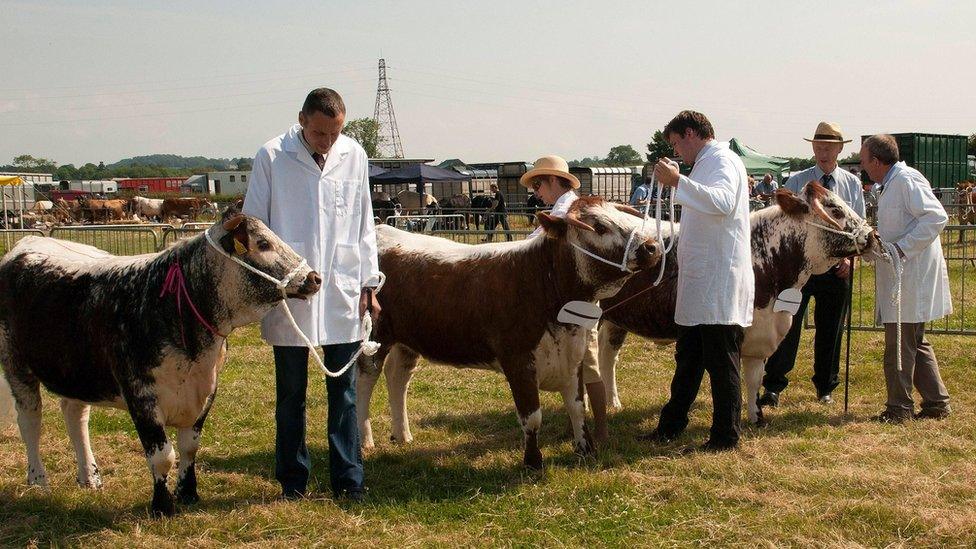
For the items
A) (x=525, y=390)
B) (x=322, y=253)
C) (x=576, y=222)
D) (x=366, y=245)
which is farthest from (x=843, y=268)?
(x=322, y=253)

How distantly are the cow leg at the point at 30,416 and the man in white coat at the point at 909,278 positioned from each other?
650 centimetres

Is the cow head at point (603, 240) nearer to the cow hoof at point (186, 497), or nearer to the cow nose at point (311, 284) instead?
the cow nose at point (311, 284)

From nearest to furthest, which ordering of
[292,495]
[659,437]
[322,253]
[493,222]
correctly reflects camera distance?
[322,253] < [292,495] < [659,437] < [493,222]

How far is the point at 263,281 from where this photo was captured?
15.4ft

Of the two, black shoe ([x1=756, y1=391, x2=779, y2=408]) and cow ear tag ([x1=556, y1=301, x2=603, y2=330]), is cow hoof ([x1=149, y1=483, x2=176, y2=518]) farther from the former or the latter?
black shoe ([x1=756, y1=391, x2=779, y2=408])

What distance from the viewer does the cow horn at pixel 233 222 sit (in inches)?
182

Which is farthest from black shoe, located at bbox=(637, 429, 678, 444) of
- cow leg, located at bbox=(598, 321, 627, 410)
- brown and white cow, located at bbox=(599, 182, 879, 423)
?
cow leg, located at bbox=(598, 321, 627, 410)

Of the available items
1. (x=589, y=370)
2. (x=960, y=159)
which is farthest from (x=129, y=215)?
(x=589, y=370)

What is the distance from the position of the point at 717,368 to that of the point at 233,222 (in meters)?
3.49

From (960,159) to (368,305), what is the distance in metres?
37.6

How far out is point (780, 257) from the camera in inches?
272

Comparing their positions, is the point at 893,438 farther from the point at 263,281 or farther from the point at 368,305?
the point at 263,281

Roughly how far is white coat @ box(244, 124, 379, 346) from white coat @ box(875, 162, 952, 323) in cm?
456

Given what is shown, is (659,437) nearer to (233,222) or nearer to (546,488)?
(546,488)
